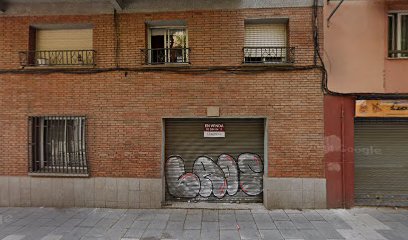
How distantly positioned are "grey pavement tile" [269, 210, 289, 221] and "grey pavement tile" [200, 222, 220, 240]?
141cm

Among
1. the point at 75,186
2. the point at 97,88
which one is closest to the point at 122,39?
the point at 97,88

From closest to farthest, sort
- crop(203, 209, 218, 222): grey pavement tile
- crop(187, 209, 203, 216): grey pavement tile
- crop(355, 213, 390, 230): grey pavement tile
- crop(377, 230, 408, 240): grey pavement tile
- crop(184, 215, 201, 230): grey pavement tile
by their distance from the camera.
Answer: crop(377, 230, 408, 240): grey pavement tile < crop(355, 213, 390, 230): grey pavement tile < crop(184, 215, 201, 230): grey pavement tile < crop(203, 209, 218, 222): grey pavement tile < crop(187, 209, 203, 216): grey pavement tile

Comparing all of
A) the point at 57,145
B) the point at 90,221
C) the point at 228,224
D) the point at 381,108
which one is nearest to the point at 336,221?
the point at 228,224

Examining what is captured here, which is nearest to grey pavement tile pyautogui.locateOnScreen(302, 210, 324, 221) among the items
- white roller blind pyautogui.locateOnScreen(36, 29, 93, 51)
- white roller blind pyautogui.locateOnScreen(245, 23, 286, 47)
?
white roller blind pyautogui.locateOnScreen(245, 23, 286, 47)

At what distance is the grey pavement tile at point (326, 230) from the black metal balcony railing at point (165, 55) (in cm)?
497

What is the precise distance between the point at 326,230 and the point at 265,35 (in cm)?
481

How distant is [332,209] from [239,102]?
137 inches

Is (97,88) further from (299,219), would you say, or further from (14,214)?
(299,219)

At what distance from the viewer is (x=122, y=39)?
6988mm

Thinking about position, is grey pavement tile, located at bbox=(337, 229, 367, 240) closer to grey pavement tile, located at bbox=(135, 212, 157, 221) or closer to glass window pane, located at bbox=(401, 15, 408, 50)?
grey pavement tile, located at bbox=(135, 212, 157, 221)

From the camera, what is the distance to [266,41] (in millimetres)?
7047

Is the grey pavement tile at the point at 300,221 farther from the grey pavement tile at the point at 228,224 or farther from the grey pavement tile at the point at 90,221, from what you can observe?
the grey pavement tile at the point at 90,221

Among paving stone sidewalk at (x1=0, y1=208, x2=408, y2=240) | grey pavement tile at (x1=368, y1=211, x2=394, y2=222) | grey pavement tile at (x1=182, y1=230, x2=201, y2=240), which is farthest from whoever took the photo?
grey pavement tile at (x1=368, y1=211, x2=394, y2=222)

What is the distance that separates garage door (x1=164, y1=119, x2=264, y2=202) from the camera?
7066 mm
